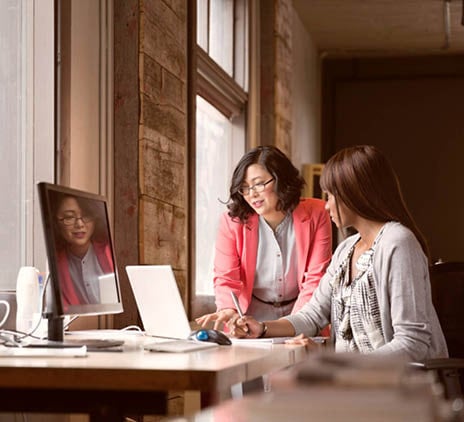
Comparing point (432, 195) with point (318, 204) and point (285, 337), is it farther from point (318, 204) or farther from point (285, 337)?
point (285, 337)

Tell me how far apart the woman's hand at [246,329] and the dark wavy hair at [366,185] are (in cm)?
47

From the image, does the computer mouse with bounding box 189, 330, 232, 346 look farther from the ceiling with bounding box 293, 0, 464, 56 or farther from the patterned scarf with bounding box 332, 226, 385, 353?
the ceiling with bounding box 293, 0, 464, 56

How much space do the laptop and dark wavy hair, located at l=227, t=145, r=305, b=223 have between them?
102 cm

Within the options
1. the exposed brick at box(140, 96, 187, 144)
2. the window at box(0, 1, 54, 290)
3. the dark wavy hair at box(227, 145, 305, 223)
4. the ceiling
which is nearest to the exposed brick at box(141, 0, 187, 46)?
the exposed brick at box(140, 96, 187, 144)

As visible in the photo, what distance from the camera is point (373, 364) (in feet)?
1.55

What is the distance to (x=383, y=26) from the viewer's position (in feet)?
30.4

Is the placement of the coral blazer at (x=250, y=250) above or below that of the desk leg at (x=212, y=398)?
above

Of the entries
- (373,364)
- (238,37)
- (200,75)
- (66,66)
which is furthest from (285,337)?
(238,37)

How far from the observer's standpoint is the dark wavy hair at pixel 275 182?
3566mm

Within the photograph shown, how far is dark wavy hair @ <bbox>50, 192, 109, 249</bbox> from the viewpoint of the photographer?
2.12m

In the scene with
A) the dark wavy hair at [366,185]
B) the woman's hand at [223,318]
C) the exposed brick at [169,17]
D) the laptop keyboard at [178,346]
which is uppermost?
the exposed brick at [169,17]

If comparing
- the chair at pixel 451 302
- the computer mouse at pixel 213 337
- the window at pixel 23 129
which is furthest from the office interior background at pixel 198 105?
the chair at pixel 451 302

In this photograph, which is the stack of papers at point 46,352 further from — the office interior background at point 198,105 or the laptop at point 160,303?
the office interior background at point 198,105

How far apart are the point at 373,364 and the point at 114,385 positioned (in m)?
1.29
